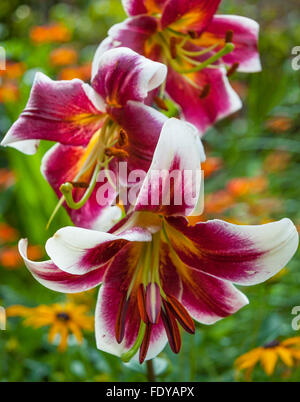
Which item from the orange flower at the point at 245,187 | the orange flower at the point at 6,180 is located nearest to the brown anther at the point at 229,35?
the orange flower at the point at 245,187

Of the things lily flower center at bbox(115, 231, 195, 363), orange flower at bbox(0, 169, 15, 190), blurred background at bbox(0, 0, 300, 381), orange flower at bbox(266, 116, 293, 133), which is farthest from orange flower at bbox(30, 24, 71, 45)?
lily flower center at bbox(115, 231, 195, 363)

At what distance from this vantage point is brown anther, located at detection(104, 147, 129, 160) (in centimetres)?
47

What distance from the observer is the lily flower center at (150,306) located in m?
0.43

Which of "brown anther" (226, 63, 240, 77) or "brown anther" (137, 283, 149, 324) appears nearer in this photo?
"brown anther" (137, 283, 149, 324)

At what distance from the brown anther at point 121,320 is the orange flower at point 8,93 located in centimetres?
91

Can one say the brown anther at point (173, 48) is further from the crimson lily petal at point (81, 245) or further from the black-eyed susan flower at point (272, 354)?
the black-eyed susan flower at point (272, 354)

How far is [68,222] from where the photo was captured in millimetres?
989

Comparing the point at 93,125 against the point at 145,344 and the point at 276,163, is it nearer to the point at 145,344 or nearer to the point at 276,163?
the point at 145,344

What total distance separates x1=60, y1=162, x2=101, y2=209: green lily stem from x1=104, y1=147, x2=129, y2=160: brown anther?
2cm

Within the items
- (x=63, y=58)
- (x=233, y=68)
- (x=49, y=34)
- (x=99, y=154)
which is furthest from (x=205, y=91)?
(x=49, y=34)

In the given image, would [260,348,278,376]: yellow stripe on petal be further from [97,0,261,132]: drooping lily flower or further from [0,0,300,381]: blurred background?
[97,0,261,132]: drooping lily flower

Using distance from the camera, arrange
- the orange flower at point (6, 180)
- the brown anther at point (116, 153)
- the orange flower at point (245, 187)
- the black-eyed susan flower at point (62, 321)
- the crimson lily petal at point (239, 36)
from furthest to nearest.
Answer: the orange flower at point (6, 180) < the orange flower at point (245, 187) < the black-eyed susan flower at point (62, 321) < the crimson lily petal at point (239, 36) < the brown anther at point (116, 153)

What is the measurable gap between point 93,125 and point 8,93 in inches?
33.0
